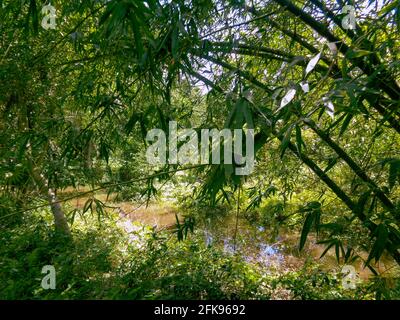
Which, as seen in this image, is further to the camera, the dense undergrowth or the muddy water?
the muddy water

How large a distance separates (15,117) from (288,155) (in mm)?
2105

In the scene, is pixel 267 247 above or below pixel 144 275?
below

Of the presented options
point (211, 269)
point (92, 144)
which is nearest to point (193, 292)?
point (211, 269)

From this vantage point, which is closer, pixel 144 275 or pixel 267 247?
pixel 144 275

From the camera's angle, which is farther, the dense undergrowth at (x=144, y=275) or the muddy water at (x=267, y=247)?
the muddy water at (x=267, y=247)

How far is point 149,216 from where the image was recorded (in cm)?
582

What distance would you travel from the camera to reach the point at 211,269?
288 centimetres

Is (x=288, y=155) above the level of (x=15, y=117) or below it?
below
